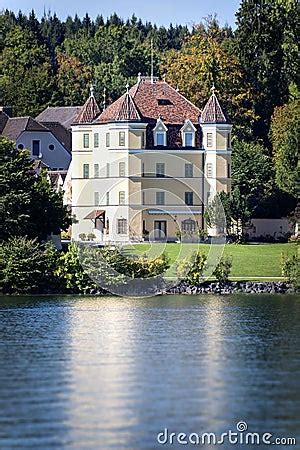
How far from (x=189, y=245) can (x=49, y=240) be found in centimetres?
894

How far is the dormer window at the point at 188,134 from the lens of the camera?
70.2 meters

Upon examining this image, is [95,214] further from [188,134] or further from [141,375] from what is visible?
[141,375]

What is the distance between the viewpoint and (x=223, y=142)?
7044 cm

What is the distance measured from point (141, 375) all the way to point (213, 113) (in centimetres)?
4337

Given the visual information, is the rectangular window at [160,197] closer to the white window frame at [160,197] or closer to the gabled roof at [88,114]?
the white window frame at [160,197]

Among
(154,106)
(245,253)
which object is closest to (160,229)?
(154,106)

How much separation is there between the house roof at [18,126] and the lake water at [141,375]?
3998cm

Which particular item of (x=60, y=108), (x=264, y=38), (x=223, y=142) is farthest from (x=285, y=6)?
(x=60, y=108)

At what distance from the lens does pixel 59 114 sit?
9156 cm

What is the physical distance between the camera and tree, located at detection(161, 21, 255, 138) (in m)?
77.9

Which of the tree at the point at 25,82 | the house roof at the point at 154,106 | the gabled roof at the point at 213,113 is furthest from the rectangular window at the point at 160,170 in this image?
the tree at the point at 25,82

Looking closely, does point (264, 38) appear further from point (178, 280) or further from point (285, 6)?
point (178, 280)

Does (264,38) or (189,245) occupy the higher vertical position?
(264,38)

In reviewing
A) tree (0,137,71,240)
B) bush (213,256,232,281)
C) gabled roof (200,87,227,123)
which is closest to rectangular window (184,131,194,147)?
gabled roof (200,87,227,123)
